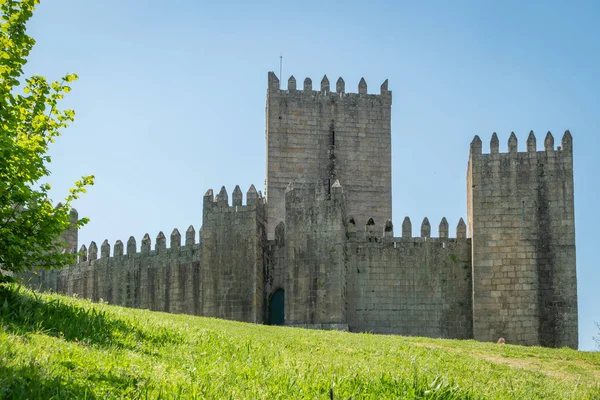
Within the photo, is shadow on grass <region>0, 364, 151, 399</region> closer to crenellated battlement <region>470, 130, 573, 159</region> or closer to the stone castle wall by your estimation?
the stone castle wall

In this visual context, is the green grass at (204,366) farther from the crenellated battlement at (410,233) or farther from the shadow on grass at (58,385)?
the crenellated battlement at (410,233)

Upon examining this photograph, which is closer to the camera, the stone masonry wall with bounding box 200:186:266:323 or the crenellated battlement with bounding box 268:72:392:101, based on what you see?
the stone masonry wall with bounding box 200:186:266:323

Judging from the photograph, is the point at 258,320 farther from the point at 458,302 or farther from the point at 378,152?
the point at 378,152

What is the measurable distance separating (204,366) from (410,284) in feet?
57.9

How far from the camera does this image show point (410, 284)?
2878 cm

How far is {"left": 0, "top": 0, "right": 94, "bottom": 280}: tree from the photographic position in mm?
12992

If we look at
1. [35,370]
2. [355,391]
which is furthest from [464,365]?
[35,370]

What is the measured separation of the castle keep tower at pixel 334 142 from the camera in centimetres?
3431

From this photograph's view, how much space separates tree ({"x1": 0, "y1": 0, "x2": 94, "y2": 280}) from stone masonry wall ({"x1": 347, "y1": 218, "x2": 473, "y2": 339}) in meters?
15.2

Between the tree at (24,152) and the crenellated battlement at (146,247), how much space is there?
1639cm

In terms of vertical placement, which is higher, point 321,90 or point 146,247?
point 321,90

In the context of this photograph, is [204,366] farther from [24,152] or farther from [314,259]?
[314,259]

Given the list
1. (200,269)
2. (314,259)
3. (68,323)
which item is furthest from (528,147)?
(68,323)

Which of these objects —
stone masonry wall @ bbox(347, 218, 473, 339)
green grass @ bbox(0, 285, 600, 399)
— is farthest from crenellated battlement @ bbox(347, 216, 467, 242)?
green grass @ bbox(0, 285, 600, 399)
